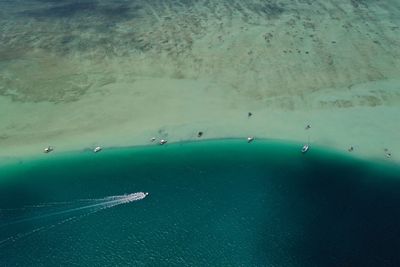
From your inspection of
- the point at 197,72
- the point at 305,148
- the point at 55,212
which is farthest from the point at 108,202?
the point at 197,72

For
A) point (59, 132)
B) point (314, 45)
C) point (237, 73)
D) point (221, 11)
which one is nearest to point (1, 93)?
point (59, 132)

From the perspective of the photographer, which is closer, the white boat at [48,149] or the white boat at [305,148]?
the white boat at [305,148]

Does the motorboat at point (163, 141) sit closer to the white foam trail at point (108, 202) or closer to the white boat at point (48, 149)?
the white foam trail at point (108, 202)

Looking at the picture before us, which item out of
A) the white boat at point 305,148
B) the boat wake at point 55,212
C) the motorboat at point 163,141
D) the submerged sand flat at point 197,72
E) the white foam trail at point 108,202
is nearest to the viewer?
the boat wake at point 55,212

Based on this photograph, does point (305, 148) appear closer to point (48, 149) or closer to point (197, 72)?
point (197, 72)

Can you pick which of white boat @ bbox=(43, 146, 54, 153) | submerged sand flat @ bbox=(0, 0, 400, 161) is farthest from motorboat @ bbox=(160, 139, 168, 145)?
white boat @ bbox=(43, 146, 54, 153)

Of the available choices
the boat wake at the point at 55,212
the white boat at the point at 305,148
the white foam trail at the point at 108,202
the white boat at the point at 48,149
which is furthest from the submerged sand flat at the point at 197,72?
the boat wake at the point at 55,212

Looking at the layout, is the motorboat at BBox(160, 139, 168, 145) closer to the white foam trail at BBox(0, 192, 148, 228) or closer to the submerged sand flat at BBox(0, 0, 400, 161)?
the submerged sand flat at BBox(0, 0, 400, 161)

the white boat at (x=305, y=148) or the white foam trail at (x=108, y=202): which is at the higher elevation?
the white boat at (x=305, y=148)
